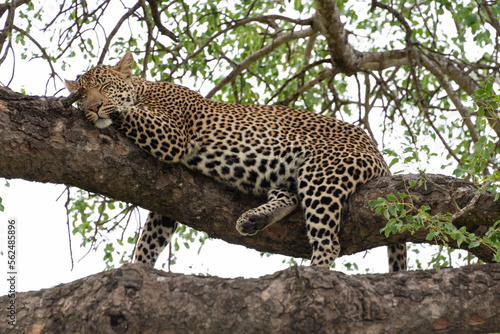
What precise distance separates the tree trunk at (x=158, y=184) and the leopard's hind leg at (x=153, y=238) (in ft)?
2.91

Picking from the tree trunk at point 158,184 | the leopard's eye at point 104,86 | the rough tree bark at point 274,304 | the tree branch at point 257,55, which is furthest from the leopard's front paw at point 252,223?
the tree branch at point 257,55

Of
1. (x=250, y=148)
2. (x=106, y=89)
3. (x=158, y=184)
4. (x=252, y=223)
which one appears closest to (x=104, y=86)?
(x=106, y=89)

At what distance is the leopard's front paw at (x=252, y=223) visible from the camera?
5039 millimetres

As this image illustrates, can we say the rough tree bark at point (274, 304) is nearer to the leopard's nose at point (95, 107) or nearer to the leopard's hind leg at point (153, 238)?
the leopard's nose at point (95, 107)

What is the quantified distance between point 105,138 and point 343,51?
386 centimetres

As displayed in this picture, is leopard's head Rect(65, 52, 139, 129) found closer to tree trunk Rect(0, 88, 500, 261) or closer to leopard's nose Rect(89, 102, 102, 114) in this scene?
leopard's nose Rect(89, 102, 102, 114)

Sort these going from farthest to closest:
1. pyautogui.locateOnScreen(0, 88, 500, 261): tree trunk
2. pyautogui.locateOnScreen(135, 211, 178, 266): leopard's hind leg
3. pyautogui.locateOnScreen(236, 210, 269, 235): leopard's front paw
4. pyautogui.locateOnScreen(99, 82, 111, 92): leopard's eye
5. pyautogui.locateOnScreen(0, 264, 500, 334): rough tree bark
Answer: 1. pyautogui.locateOnScreen(135, 211, 178, 266): leopard's hind leg
2. pyautogui.locateOnScreen(99, 82, 111, 92): leopard's eye
3. pyautogui.locateOnScreen(236, 210, 269, 235): leopard's front paw
4. pyautogui.locateOnScreen(0, 88, 500, 261): tree trunk
5. pyautogui.locateOnScreen(0, 264, 500, 334): rough tree bark

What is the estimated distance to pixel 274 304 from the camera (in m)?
3.73

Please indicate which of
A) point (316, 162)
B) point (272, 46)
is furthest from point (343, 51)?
point (316, 162)

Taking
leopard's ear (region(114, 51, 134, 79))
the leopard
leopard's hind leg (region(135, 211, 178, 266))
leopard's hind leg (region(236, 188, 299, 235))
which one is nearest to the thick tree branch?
the leopard

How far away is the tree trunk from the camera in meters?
4.61

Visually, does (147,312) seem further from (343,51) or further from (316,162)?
(343,51)

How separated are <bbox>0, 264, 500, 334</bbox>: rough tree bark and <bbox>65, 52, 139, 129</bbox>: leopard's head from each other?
169 cm

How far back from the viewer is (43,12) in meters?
8.93
